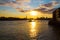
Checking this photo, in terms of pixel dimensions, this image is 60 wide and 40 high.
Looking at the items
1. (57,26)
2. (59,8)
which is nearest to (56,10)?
(59,8)

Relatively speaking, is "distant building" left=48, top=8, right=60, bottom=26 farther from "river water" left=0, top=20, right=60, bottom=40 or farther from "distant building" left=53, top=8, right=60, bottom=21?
"river water" left=0, top=20, right=60, bottom=40

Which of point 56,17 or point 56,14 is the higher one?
point 56,14

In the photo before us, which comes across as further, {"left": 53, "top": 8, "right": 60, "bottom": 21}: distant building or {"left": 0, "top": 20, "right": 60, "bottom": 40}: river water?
{"left": 53, "top": 8, "right": 60, "bottom": 21}: distant building

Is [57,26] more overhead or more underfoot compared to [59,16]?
more underfoot

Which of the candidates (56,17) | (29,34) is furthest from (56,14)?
(29,34)

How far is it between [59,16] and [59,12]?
5.89ft

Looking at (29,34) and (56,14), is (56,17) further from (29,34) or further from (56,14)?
(29,34)

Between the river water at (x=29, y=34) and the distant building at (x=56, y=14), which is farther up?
the distant building at (x=56, y=14)

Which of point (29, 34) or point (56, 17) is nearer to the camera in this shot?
point (29, 34)

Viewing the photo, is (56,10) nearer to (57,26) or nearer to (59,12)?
(59,12)

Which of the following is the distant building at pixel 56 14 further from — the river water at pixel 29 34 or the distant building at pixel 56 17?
the river water at pixel 29 34

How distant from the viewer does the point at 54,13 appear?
75.2 meters

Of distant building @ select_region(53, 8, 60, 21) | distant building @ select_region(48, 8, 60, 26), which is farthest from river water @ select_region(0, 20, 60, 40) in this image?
distant building @ select_region(53, 8, 60, 21)

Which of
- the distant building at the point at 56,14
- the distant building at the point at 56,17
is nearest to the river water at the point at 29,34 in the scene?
the distant building at the point at 56,17
